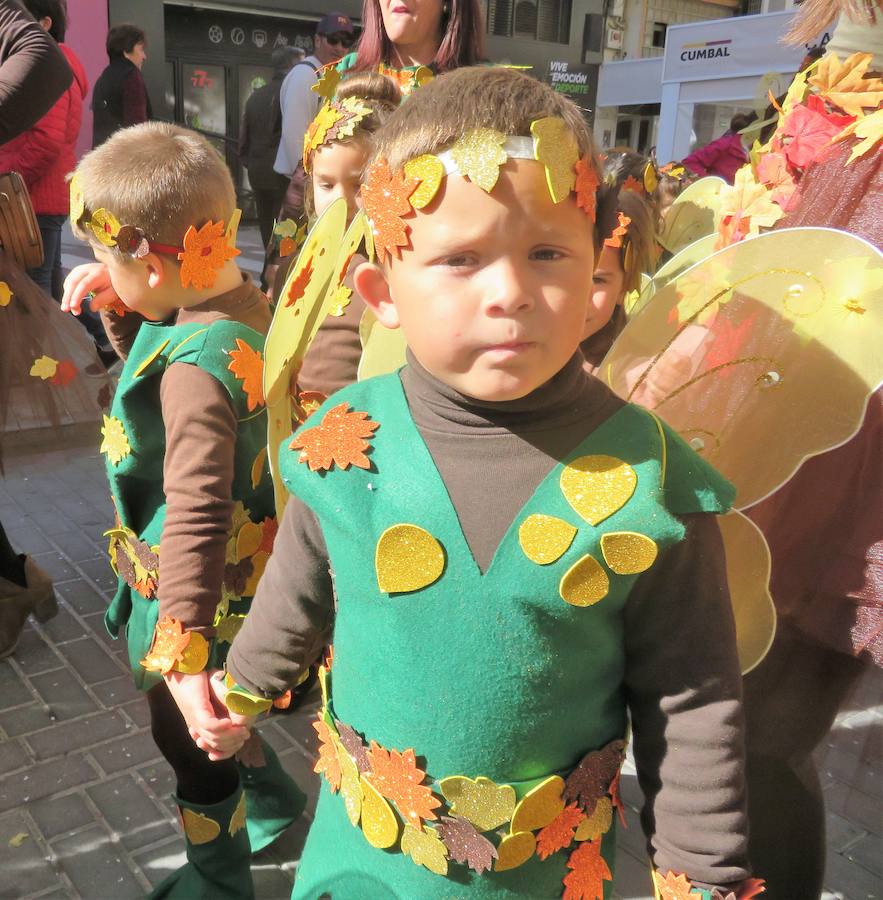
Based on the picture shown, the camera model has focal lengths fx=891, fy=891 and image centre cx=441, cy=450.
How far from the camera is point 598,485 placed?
1.08 meters

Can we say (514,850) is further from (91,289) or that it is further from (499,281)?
(91,289)

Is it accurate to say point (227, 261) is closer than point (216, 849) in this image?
Yes

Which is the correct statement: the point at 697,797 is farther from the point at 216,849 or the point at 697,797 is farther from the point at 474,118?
the point at 216,849

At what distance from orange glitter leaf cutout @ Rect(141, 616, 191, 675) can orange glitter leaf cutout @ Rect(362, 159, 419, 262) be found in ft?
2.65

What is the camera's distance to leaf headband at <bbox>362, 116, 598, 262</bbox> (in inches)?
40.0

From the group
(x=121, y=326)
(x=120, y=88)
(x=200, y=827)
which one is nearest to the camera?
(x=200, y=827)

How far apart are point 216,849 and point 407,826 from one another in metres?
1.09

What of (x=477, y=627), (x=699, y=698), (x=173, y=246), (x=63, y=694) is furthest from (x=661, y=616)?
(x=63, y=694)

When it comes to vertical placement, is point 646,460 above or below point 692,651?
above

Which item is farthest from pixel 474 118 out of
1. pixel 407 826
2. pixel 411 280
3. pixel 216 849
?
pixel 216 849

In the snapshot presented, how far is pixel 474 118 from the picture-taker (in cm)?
105

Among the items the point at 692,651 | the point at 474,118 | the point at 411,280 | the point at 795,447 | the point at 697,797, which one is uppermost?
the point at 474,118

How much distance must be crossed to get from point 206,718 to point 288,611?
0.31 m

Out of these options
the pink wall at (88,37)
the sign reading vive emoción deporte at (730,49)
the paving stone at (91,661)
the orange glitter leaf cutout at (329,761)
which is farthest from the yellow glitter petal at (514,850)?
the pink wall at (88,37)
